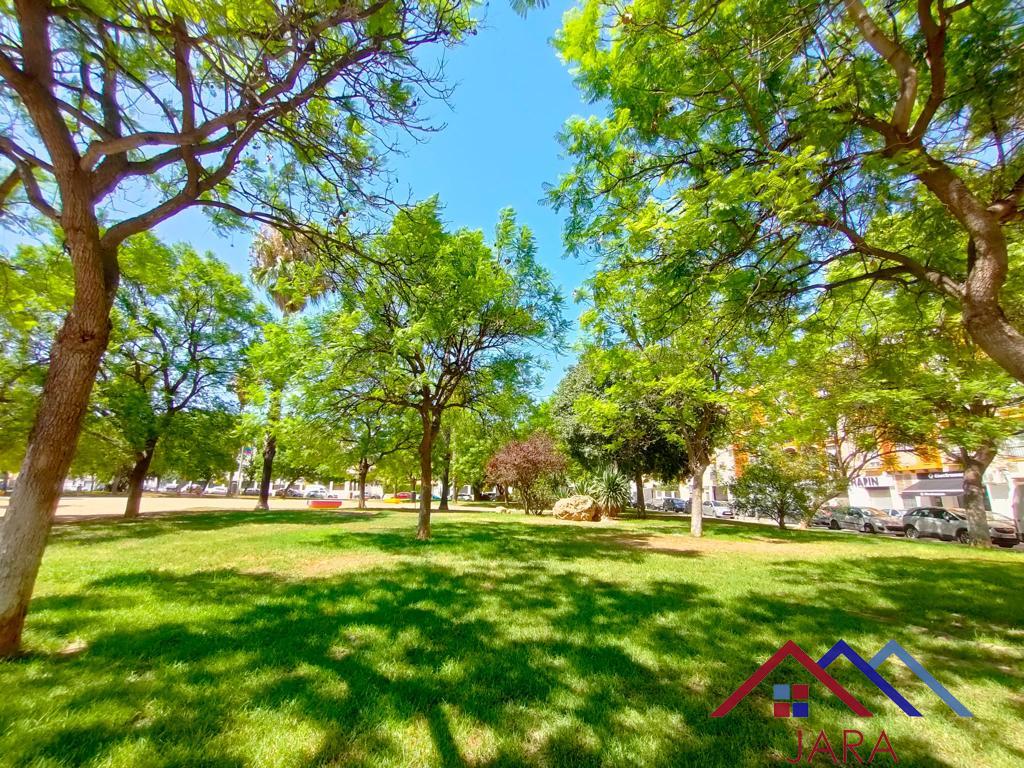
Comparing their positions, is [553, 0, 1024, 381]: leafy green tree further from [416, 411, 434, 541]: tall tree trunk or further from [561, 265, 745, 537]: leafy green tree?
[416, 411, 434, 541]: tall tree trunk

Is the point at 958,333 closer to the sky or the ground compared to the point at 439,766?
closer to the sky

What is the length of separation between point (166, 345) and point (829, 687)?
21.4m

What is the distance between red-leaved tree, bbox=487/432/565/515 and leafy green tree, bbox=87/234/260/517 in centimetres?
1443

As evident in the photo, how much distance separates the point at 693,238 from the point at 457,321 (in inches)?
240

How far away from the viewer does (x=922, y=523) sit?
2169cm

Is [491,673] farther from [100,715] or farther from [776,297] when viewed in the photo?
[776,297]

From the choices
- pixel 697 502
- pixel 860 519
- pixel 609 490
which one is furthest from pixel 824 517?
pixel 697 502

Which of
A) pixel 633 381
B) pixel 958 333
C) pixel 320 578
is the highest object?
pixel 633 381

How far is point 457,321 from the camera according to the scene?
390 inches

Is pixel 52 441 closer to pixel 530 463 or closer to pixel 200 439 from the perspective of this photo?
pixel 200 439

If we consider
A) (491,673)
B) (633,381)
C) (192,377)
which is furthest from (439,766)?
(192,377)

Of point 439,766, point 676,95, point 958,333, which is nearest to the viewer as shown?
point 439,766

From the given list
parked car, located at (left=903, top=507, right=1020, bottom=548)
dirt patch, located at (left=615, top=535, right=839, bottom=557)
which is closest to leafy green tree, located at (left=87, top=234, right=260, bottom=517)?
dirt patch, located at (left=615, top=535, right=839, bottom=557)

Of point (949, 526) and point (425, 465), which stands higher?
point (425, 465)
